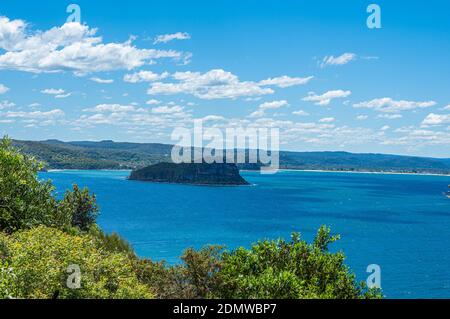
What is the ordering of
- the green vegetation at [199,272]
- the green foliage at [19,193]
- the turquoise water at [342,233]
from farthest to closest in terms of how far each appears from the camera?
the turquoise water at [342,233], the green foliage at [19,193], the green vegetation at [199,272]

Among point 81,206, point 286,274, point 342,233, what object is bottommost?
point 342,233

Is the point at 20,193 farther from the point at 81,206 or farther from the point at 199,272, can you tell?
the point at 81,206

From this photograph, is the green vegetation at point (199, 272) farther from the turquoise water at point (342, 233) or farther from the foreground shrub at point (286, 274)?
the turquoise water at point (342, 233)

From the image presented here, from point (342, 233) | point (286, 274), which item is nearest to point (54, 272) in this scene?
point (286, 274)

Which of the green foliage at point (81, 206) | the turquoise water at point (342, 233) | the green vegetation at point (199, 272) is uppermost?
the green vegetation at point (199, 272)

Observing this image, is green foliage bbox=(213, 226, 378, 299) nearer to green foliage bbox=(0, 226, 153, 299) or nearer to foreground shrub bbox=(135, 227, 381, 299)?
foreground shrub bbox=(135, 227, 381, 299)

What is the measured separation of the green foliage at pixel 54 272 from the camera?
64.7ft

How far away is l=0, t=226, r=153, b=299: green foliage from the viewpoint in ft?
64.7

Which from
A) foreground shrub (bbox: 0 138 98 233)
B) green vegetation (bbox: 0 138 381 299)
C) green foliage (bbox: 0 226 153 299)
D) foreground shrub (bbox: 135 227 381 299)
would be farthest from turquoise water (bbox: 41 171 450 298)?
green foliage (bbox: 0 226 153 299)

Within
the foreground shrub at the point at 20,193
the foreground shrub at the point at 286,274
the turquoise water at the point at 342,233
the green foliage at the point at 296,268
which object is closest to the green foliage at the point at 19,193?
the foreground shrub at the point at 20,193

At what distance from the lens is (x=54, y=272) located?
20016mm
